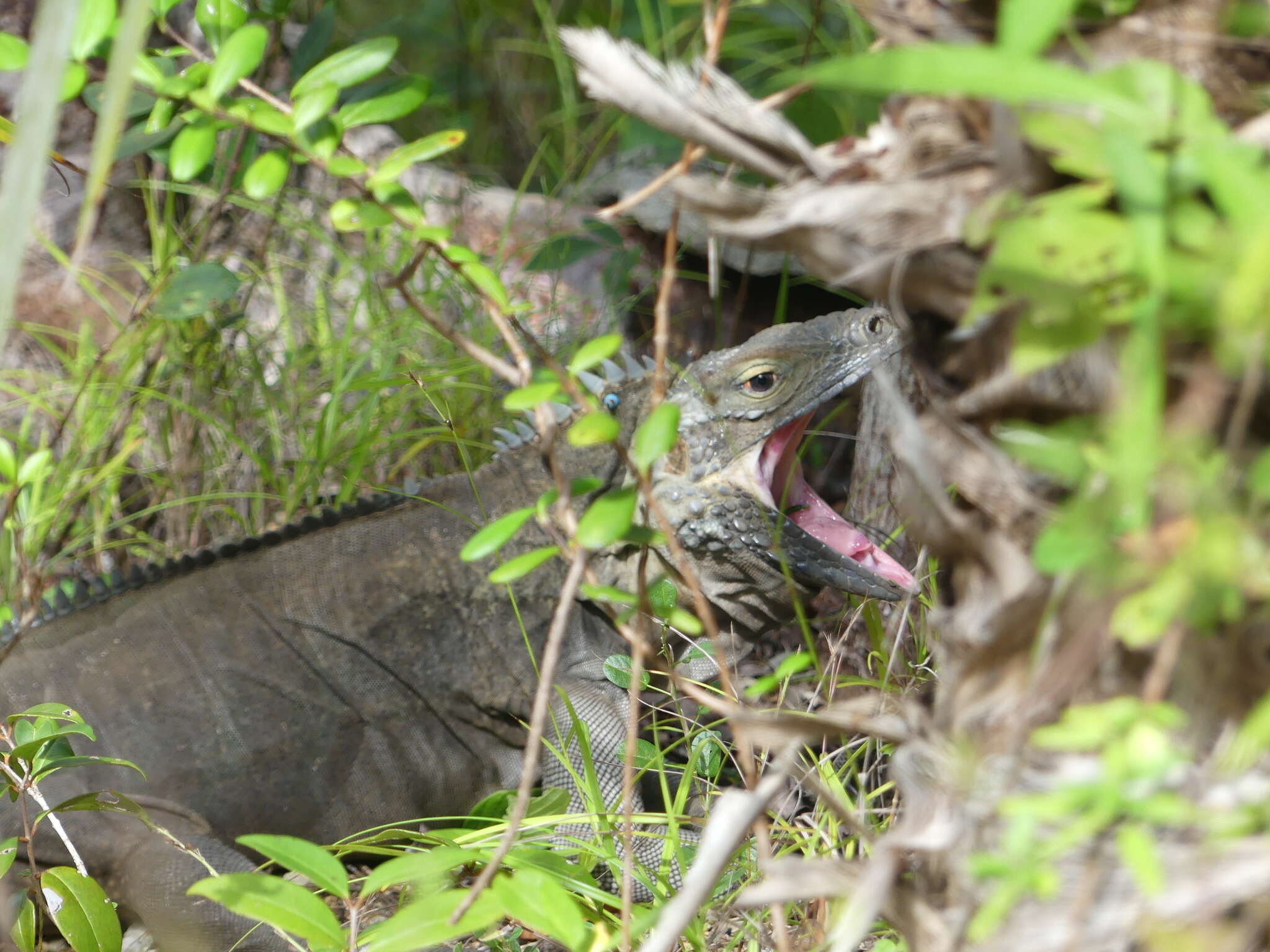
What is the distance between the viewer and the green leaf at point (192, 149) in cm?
126

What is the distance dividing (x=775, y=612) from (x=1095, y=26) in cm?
218

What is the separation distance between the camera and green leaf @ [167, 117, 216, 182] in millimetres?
1262

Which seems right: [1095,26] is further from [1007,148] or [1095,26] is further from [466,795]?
[466,795]

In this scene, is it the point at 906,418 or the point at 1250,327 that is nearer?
the point at 1250,327

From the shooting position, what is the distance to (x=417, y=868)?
1.23 m

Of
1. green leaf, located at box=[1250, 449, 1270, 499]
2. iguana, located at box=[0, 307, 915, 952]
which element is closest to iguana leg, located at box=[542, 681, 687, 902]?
iguana, located at box=[0, 307, 915, 952]

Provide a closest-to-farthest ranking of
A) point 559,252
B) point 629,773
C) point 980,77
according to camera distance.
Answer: point 980,77 < point 629,773 < point 559,252

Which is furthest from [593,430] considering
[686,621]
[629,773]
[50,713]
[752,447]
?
[752,447]

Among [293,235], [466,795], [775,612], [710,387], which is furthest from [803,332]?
[293,235]

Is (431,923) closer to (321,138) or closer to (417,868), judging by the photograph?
(417,868)

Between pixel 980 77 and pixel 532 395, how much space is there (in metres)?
0.57

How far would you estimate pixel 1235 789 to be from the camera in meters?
0.79

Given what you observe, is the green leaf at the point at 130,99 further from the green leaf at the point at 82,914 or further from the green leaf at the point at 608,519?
the green leaf at the point at 82,914

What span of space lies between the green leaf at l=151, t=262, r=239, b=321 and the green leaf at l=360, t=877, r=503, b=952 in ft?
5.76
